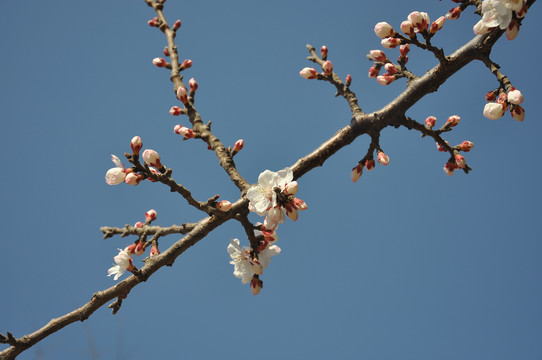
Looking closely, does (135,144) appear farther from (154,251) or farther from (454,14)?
(454,14)

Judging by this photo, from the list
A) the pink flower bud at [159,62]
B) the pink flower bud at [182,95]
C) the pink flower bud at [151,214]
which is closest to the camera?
the pink flower bud at [151,214]

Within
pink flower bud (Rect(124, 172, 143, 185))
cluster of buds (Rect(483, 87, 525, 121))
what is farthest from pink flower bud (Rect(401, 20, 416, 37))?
pink flower bud (Rect(124, 172, 143, 185))

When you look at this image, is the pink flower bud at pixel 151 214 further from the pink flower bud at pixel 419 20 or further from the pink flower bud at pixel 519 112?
the pink flower bud at pixel 519 112

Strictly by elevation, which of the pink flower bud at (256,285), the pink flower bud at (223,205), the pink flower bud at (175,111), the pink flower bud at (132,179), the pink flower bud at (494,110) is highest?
the pink flower bud at (175,111)

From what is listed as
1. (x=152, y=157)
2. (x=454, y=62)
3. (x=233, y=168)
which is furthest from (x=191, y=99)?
(x=454, y=62)

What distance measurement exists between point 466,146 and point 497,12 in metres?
1.29

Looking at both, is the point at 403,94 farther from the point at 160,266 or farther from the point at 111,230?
the point at 111,230

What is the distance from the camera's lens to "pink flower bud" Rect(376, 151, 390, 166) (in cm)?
315

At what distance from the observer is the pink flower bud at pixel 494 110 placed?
9.09 feet

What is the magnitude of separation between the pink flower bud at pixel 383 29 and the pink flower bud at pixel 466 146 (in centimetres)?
123

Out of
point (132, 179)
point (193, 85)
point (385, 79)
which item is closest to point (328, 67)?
point (385, 79)

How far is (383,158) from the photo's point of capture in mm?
3178

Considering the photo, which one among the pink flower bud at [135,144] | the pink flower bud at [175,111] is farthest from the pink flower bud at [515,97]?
the pink flower bud at [175,111]

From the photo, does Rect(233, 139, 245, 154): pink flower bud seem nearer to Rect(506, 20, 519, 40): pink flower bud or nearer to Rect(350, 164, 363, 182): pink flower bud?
Rect(350, 164, 363, 182): pink flower bud
